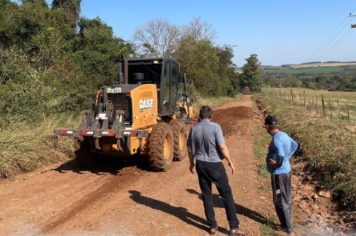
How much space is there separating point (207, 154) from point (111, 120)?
12.2ft

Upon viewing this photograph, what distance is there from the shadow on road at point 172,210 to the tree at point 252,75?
238 ft

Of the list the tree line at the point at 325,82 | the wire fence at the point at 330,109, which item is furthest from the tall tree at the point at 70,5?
the tree line at the point at 325,82

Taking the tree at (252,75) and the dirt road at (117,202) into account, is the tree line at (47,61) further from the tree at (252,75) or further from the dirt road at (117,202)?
the tree at (252,75)

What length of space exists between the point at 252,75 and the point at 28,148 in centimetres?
7287

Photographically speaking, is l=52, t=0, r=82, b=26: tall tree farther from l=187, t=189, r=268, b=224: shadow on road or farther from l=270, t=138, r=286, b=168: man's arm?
l=270, t=138, r=286, b=168: man's arm

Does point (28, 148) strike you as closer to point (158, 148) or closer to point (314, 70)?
point (158, 148)

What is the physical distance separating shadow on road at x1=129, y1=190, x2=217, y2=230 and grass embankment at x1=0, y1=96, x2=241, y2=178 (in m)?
3.17

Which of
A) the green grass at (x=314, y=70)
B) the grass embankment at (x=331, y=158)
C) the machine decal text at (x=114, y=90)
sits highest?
the green grass at (x=314, y=70)

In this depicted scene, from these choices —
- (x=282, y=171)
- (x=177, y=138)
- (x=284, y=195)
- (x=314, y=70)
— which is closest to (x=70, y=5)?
(x=177, y=138)

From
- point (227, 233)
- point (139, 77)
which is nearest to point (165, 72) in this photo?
point (139, 77)

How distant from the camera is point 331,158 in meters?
7.04

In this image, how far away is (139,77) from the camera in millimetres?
8492

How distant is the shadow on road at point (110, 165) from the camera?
788cm

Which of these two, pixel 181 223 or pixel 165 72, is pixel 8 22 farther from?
pixel 181 223
